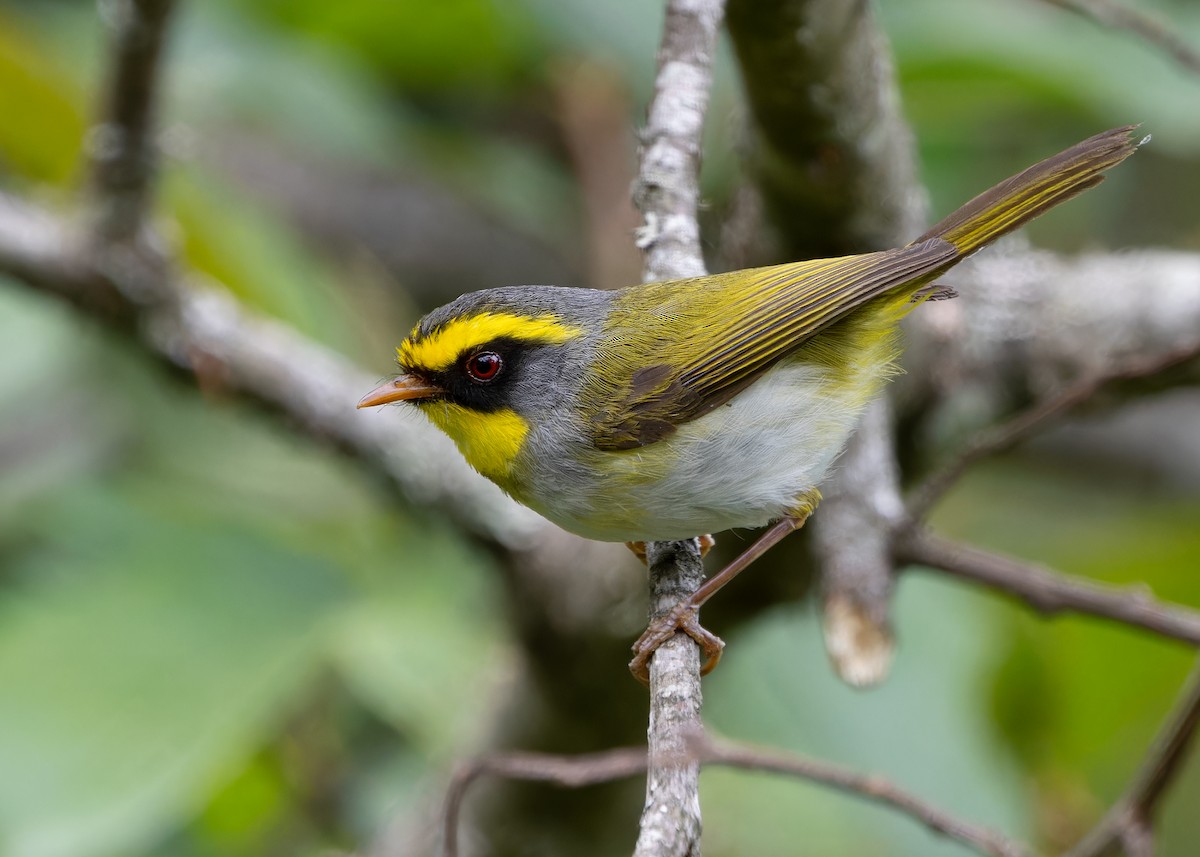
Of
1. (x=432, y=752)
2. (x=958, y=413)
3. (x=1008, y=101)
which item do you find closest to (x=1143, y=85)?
(x=1008, y=101)

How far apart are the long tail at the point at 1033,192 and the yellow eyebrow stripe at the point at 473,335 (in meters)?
0.87

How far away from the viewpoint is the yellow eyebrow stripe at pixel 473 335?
9.27 feet

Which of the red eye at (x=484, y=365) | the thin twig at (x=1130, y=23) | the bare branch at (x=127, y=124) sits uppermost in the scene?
the bare branch at (x=127, y=124)

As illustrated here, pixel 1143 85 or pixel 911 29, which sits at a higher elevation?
pixel 911 29

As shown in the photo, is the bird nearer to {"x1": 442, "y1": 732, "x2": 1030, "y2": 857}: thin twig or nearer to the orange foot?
the orange foot

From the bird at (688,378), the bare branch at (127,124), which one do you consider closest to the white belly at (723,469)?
the bird at (688,378)

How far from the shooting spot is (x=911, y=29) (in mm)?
4621

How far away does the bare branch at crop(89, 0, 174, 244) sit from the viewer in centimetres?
326

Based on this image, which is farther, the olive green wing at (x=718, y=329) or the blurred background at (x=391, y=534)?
the blurred background at (x=391, y=534)

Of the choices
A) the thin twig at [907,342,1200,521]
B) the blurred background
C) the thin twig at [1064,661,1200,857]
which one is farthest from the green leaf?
the thin twig at [1064,661,1200,857]

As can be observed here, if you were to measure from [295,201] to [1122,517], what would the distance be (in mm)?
4077

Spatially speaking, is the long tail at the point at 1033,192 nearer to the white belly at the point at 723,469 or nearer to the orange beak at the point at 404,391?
the white belly at the point at 723,469

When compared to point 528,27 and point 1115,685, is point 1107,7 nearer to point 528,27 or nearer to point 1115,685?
point 1115,685

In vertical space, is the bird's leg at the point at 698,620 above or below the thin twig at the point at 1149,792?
above
